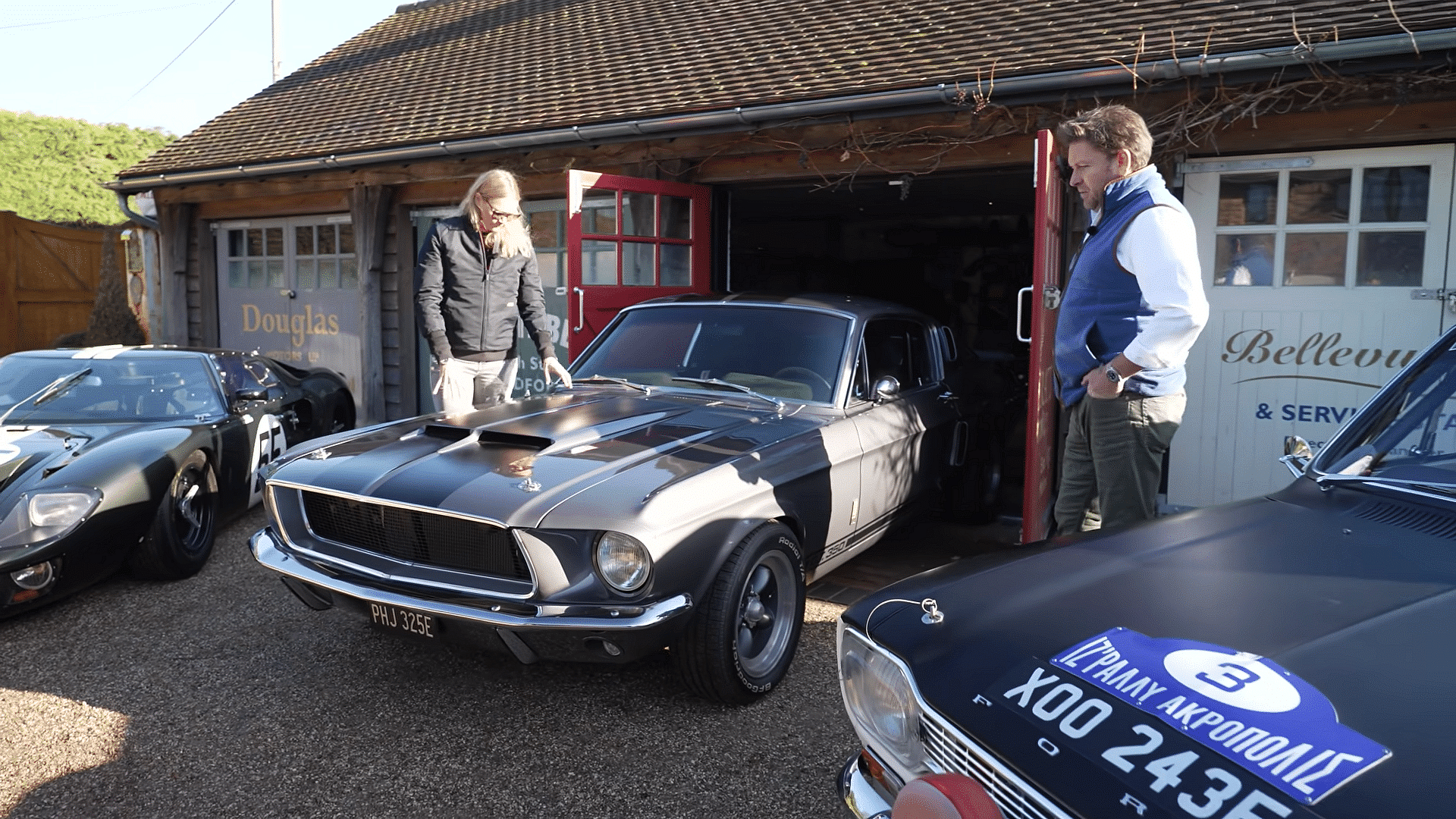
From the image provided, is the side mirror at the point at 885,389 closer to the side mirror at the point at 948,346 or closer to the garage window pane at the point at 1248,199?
the side mirror at the point at 948,346

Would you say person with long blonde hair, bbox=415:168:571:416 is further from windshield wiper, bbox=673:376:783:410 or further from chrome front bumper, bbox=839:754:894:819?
chrome front bumper, bbox=839:754:894:819

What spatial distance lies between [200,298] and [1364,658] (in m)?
12.0

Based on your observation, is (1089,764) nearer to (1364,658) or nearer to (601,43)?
(1364,658)

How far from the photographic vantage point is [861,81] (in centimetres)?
632

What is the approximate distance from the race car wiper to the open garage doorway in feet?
19.7

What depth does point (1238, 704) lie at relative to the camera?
57.5 inches

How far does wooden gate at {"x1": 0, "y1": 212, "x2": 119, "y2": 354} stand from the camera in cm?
1395

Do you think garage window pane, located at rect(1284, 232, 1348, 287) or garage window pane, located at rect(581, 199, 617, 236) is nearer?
garage window pane, located at rect(1284, 232, 1348, 287)

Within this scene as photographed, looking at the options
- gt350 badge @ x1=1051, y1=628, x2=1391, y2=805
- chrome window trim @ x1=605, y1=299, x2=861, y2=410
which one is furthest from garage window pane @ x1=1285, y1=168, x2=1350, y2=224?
gt350 badge @ x1=1051, y1=628, x2=1391, y2=805

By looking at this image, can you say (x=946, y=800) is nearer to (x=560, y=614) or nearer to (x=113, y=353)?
(x=560, y=614)

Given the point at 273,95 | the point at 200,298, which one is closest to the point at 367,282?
the point at 200,298

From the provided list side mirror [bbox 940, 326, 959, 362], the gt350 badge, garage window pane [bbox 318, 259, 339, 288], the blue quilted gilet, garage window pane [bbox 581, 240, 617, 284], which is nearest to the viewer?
the gt350 badge

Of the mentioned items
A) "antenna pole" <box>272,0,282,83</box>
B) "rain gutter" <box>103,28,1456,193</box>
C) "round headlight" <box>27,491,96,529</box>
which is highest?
"antenna pole" <box>272,0,282,83</box>

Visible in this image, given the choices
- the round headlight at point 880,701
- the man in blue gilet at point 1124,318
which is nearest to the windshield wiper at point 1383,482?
the man in blue gilet at point 1124,318
